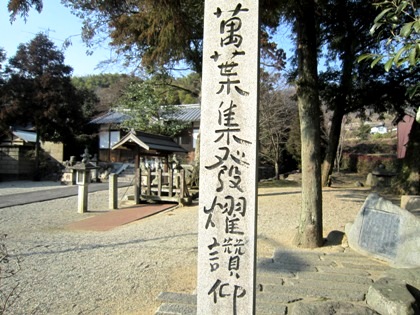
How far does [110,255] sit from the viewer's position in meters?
5.51

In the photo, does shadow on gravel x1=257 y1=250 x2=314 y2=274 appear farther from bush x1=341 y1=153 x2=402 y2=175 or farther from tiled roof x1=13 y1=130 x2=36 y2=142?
tiled roof x1=13 y1=130 x2=36 y2=142

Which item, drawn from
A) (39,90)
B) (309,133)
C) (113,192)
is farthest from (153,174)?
(39,90)

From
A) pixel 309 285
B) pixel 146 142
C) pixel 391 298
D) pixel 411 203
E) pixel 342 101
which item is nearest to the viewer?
pixel 391 298

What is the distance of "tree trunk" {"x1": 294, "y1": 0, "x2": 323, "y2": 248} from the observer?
17.8 feet

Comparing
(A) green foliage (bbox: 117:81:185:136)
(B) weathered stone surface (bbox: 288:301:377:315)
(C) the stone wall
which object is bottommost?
(B) weathered stone surface (bbox: 288:301:377:315)

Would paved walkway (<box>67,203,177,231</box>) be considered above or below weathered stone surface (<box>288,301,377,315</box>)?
below

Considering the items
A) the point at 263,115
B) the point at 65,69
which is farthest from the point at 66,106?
the point at 263,115

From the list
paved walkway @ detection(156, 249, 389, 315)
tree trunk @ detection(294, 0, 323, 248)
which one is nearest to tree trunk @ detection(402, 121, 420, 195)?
tree trunk @ detection(294, 0, 323, 248)

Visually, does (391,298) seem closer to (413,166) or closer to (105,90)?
(413,166)

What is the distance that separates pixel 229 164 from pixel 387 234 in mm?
3222

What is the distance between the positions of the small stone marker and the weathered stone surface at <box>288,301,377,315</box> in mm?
796

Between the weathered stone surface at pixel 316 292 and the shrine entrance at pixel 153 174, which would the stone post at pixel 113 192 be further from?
the weathered stone surface at pixel 316 292

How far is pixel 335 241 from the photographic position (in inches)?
222

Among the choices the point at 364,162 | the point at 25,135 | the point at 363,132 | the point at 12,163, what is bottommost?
the point at 12,163
